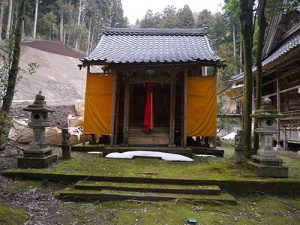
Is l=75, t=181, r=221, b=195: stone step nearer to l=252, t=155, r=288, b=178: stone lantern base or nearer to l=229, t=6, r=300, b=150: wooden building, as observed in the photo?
l=252, t=155, r=288, b=178: stone lantern base

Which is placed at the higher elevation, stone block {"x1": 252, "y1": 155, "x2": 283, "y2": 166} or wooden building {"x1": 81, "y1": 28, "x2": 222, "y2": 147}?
wooden building {"x1": 81, "y1": 28, "x2": 222, "y2": 147}

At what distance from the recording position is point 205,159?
1002 centimetres

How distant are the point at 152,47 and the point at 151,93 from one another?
3.00 meters

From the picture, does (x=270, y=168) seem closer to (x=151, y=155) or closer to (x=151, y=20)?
(x=151, y=155)

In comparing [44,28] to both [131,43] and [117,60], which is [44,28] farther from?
[117,60]

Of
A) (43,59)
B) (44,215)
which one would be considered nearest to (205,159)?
(44,215)

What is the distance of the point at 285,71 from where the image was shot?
45.7 feet

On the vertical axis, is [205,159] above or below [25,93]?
below

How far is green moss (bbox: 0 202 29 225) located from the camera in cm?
448

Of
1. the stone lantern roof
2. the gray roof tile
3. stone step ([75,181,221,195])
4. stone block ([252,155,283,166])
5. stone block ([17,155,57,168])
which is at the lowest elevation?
stone step ([75,181,221,195])

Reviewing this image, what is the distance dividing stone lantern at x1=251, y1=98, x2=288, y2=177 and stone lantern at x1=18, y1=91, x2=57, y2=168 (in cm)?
579

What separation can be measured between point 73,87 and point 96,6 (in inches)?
1007

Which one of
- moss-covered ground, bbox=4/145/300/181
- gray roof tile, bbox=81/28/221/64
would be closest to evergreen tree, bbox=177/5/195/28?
gray roof tile, bbox=81/28/221/64

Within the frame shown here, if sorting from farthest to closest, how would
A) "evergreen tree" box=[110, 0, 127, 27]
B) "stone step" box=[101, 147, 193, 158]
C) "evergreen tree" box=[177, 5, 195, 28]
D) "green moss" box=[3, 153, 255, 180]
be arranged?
"evergreen tree" box=[110, 0, 127, 27]
"evergreen tree" box=[177, 5, 195, 28]
"stone step" box=[101, 147, 193, 158]
"green moss" box=[3, 153, 255, 180]
